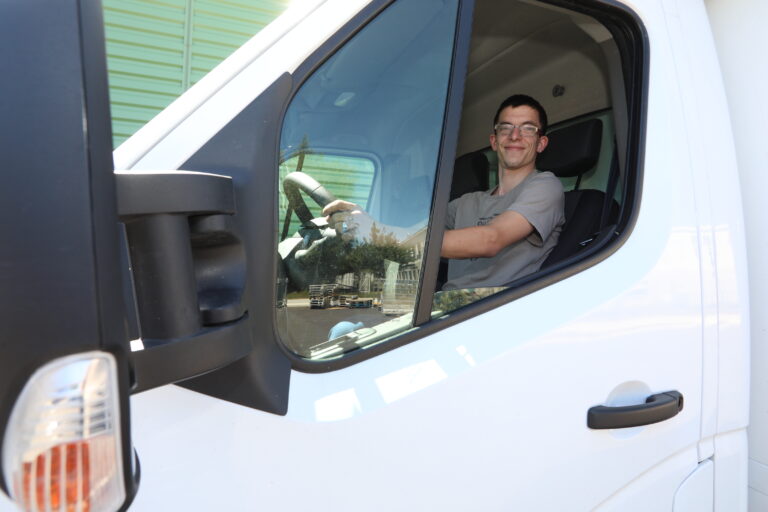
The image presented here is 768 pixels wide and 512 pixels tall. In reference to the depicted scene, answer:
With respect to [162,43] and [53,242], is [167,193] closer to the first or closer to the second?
[53,242]

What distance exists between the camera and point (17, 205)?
49 cm

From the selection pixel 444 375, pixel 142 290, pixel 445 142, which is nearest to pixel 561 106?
pixel 445 142

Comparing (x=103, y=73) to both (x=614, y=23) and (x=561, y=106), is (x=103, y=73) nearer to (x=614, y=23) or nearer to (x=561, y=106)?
(x=614, y=23)

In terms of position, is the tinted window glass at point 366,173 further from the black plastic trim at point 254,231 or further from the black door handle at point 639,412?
the black door handle at point 639,412

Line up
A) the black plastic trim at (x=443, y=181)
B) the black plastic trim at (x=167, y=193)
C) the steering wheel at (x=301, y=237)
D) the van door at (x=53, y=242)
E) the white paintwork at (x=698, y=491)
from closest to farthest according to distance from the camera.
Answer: the van door at (x=53, y=242) → the black plastic trim at (x=167, y=193) → the steering wheel at (x=301, y=237) → the black plastic trim at (x=443, y=181) → the white paintwork at (x=698, y=491)

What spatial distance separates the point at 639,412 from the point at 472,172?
64.7 inches

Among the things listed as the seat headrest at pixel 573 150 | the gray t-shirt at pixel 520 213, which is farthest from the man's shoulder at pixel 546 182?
the seat headrest at pixel 573 150

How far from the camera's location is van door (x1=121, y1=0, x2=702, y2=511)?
0.90m

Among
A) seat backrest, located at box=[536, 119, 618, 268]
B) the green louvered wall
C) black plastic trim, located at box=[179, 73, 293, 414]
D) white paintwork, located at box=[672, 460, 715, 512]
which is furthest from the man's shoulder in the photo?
the green louvered wall

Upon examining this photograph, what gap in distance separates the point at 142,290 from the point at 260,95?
0.40 m

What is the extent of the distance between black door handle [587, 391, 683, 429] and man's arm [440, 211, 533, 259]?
521 millimetres

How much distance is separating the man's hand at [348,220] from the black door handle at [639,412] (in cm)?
62

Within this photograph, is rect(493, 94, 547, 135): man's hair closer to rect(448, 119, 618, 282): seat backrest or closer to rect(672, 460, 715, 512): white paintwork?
rect(448, 119, 618, 282): seat backrest

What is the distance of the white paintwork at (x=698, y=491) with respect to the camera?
4.31ft
